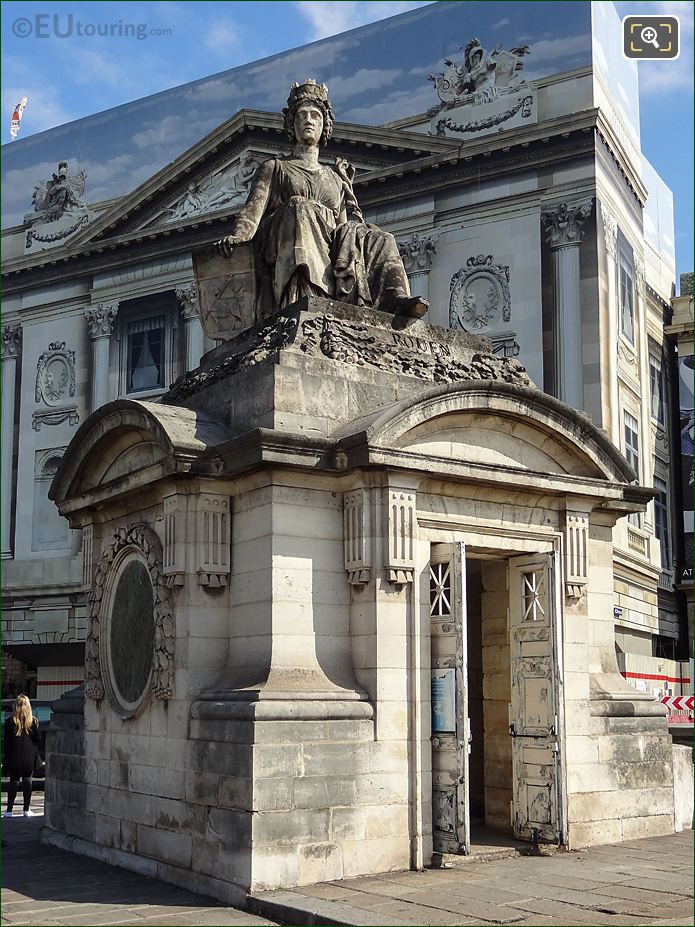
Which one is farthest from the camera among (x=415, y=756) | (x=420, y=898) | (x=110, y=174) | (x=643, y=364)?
(x=110, y=174)

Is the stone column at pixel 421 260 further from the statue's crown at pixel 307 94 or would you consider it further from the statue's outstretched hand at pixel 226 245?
the statue's outstretched hand at pixel 226 245

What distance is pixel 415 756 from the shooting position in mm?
9719

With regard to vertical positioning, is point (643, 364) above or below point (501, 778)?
above

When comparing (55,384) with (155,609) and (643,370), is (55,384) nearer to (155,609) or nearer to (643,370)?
(643,370)

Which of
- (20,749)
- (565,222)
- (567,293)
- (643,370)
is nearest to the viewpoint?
(20,749)

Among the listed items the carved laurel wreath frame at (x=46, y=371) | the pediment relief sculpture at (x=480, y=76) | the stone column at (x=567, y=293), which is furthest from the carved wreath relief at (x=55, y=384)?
the stone column at (x=567, y=293)

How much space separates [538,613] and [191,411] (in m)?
3.83

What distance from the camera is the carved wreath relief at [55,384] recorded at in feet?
121

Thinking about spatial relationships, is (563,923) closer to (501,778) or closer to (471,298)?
(501,778)

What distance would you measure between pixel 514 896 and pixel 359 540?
10.1 ft

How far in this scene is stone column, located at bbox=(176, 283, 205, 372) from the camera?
110 ft

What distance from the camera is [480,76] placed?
29703 millimetres

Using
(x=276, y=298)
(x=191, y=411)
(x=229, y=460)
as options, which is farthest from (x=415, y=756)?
(x=276, y=298)

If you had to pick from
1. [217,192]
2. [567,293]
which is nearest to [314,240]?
[567,293]
